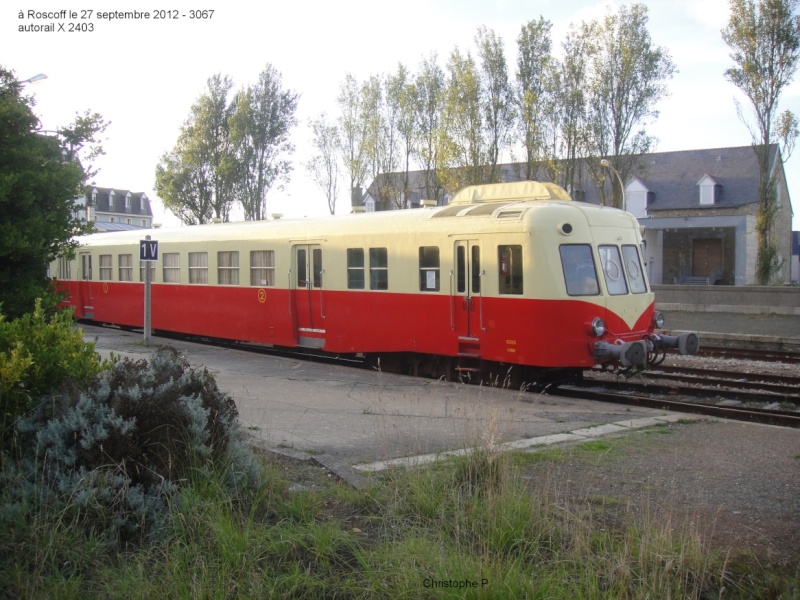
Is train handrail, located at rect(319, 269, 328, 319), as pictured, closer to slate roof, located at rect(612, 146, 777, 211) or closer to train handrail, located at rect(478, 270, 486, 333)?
train handrail, located at rect(478, 270, 486, 333)

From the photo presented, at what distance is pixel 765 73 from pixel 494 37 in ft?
36.9

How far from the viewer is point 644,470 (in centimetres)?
665

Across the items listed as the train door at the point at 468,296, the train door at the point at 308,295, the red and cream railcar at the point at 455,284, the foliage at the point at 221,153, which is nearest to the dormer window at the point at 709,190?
the foliage at the point at 221,153

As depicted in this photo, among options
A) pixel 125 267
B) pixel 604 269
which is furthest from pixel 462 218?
pixel 125 267

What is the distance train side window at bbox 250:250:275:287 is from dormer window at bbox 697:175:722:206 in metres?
32.7

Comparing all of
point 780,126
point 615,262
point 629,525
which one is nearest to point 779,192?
point 780,126

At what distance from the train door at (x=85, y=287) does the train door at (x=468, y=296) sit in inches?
580

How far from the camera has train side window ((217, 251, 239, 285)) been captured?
17359 mm

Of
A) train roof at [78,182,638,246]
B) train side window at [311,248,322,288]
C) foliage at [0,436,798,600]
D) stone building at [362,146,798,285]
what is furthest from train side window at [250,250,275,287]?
stone building at [362,146,798,285]

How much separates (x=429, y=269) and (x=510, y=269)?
1679 mm

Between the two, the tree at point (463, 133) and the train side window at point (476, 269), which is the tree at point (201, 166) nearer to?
the tree at point (463, 133)

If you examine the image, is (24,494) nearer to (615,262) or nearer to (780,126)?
(615,262)

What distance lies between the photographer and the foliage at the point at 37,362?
528cm

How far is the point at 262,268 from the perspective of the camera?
54.2 feet
